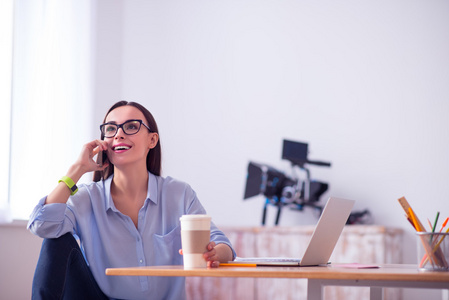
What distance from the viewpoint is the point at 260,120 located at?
3.94m

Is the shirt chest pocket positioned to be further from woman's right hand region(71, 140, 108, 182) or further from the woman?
woman's right hand region(71, 140, 108, 182)

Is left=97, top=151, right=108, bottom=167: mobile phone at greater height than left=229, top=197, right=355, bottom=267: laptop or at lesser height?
greater

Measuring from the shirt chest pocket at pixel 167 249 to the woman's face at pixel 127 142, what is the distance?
290 millimetres

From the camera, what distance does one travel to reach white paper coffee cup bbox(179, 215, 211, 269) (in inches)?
52.7

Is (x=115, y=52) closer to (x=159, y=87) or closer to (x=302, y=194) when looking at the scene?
(x=159, y=87)

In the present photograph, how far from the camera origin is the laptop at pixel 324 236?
1408 millimetres

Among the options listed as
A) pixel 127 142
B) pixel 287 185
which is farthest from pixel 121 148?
pixel 287 185

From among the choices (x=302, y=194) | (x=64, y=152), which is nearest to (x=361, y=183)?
(x=302, y=194)

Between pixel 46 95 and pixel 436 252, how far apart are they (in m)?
2.47

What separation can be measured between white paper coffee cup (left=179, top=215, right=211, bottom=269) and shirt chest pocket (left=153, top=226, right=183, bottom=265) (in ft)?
1.58

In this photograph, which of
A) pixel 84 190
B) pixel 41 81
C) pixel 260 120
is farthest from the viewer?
pixel 260 120

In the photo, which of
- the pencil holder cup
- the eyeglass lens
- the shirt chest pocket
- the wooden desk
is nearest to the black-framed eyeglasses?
the eyeglass lens

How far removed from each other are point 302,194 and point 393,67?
100cm

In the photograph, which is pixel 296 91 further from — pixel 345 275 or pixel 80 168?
pixel 345 275
